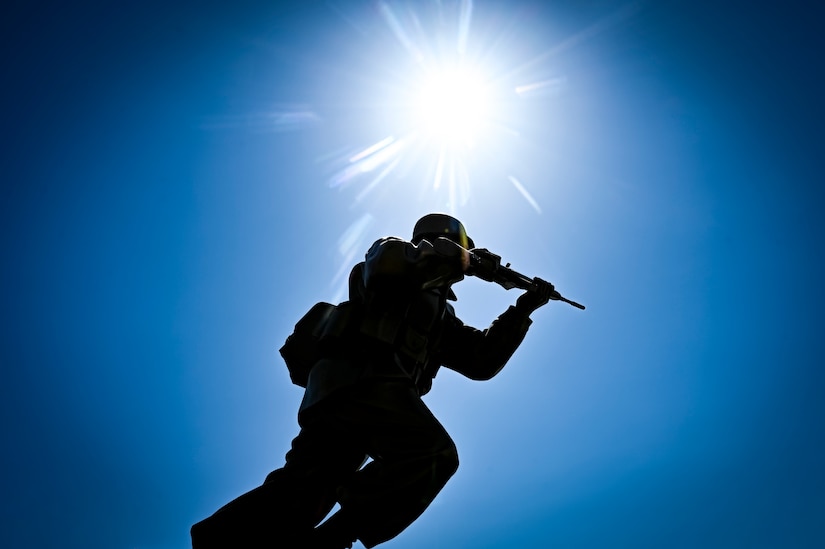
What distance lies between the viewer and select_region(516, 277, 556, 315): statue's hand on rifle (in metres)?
4.98

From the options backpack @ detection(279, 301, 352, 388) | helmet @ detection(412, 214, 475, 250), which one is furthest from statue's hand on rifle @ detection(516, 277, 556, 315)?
backpack @ detection(279, 301, 352, 388)

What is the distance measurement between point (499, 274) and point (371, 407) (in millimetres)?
1467

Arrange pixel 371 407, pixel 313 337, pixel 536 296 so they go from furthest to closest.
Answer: pixel 536 296
pixel 313 337
pixel 371 407

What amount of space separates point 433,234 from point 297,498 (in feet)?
7.65

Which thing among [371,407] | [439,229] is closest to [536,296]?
[439,229]

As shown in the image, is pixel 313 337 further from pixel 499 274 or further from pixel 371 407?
pixel 499 274

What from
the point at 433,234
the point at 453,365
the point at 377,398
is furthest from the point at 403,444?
the point at 433,234

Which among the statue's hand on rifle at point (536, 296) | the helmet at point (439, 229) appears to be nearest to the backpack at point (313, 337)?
the helmet at point (439, 229)

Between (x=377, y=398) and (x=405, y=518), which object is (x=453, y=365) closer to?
(x=377, y=398)

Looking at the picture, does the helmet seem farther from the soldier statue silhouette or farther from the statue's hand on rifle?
the statue's hand on rifle

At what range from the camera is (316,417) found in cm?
417

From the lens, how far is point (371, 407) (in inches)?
157

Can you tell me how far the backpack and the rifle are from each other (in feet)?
3.34

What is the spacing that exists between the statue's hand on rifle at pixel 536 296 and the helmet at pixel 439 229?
2.23ft
